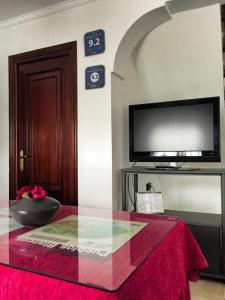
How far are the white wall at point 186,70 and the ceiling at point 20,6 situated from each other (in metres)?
1.17

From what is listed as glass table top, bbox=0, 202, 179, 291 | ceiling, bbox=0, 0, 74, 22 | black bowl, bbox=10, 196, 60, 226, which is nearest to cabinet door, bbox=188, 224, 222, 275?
glass table top, bbox=0, 202, 179, 291

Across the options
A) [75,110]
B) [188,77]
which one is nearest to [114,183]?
[75,110]

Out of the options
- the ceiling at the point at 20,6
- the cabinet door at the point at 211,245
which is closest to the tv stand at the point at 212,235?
the cabinet door at the point at 211,245

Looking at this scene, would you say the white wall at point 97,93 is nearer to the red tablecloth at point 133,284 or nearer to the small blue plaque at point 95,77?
the small blue plaque at point 95,77

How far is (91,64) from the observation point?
8.64 feet

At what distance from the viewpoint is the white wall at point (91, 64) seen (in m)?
2.50

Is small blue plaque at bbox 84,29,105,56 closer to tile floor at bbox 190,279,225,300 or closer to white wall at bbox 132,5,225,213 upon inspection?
white wall at bbox 132,5,225,213

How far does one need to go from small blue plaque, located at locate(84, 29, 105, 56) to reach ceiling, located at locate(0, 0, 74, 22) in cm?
51

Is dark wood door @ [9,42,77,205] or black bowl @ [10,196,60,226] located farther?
dark wood door @ [9,42,77,205]

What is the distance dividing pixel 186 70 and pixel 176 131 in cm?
111

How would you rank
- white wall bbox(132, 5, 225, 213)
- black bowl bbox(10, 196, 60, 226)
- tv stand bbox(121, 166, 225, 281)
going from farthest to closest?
white wall bbox(132, 5, 225, 213) → tv stand bbox(121, 166, 225, 281) → black bowl bbox(10, 196, 60, 226)

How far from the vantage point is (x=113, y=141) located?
257 centimetres

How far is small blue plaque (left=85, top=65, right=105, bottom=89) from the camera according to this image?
2.56 metres

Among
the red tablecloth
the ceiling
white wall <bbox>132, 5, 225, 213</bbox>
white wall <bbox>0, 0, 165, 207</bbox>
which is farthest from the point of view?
white wall <bbox>132, 5, 225, 213</bbox>
